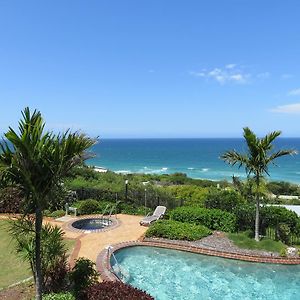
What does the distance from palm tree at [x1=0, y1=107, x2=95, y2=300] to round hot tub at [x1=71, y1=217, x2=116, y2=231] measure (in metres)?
10.2

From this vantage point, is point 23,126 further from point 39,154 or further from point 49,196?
point 49,196

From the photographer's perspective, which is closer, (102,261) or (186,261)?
(102,261)

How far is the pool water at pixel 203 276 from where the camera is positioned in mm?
9633

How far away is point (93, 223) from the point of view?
16.9 meters

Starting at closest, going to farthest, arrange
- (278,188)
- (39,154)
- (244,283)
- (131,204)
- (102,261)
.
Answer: (39,154) < (244,283) < (102,261) < (131,204) < (278,188)

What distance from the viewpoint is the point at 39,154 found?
19.2ft

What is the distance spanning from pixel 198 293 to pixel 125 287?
296cm

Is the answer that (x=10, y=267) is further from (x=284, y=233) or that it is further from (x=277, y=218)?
(x=284, y=233)

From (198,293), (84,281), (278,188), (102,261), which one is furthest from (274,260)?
(278,188)

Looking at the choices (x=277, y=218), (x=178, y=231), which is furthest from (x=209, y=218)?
(x=277, y=218)

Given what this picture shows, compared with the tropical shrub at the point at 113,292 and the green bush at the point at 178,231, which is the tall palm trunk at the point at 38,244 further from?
the green bush at the point at 178,231

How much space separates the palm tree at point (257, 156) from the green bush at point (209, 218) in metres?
1.58

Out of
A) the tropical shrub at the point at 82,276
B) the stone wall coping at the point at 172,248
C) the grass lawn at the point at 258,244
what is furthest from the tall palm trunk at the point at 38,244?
the grass lawn at the point at 258,244

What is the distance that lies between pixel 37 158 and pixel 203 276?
719 cm
